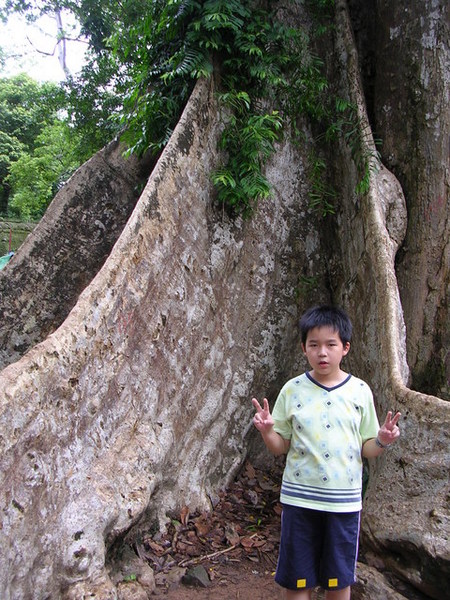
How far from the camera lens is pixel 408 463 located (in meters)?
2.98

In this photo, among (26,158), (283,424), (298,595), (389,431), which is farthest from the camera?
(26,158)

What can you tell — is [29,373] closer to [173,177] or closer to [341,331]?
[341,331]

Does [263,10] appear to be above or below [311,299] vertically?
above

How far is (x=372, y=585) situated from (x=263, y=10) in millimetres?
4211

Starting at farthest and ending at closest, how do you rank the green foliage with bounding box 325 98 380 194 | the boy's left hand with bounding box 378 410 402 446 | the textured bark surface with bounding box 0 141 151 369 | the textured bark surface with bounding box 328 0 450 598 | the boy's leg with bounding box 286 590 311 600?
the textured bark surface with bounding box 0 141 151 369 < the green foliage with bounding box 325 98 380 194 < the textured bark surface with bounding box 328 0 450 598 < the boy's leg with bounding box 286 590 311 600 < the boy's left hand with bounding box 378 410 402 446

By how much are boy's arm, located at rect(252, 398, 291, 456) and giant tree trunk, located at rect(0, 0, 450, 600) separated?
2.57ft

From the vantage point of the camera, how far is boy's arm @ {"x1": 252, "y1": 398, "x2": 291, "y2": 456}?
2.49m

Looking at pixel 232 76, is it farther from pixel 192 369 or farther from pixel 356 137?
pixel 192 369

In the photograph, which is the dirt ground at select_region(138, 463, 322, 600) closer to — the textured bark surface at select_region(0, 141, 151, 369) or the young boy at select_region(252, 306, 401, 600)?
the young boy at select_region(252, 306, 401, 600)

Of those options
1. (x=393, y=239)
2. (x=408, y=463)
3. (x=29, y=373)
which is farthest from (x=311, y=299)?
(x=29, y=373)

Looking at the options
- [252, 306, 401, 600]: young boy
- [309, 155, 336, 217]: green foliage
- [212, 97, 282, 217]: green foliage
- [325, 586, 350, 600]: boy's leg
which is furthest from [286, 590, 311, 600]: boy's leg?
[309, 155, 336, 217]: green foliage

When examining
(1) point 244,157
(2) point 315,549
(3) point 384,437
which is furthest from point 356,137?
(2) point 315,549

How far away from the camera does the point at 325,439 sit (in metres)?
2.52

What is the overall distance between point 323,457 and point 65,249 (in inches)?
119
